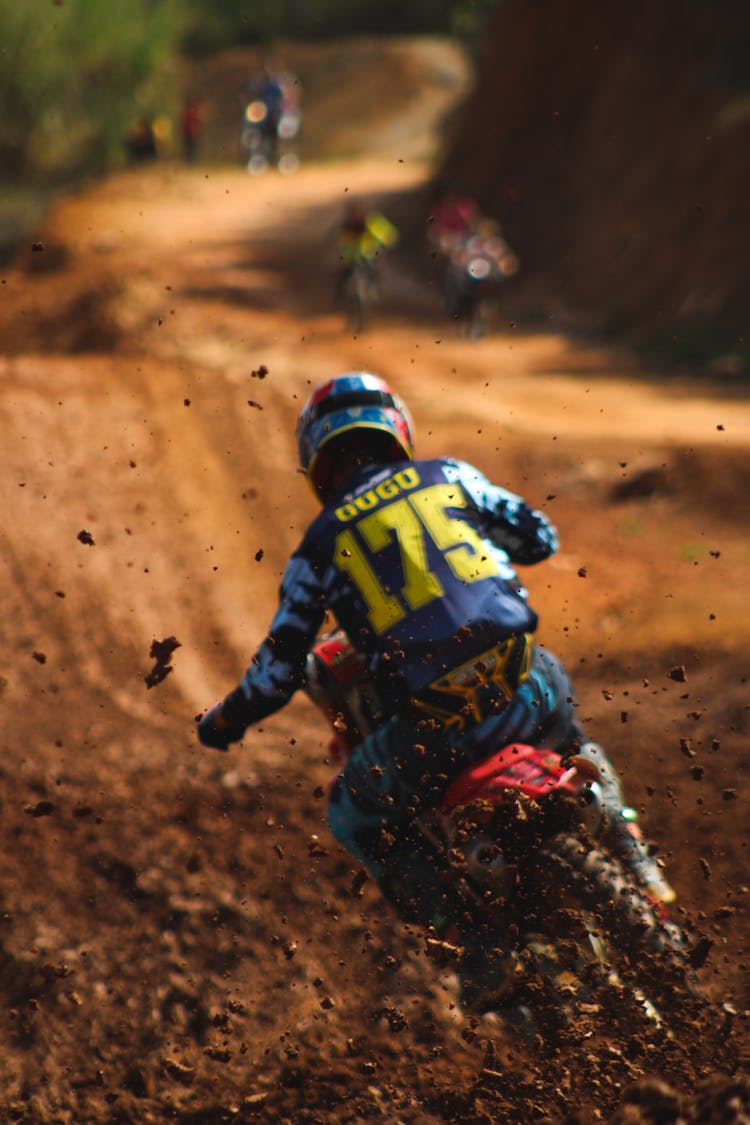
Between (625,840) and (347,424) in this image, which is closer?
(625,840)

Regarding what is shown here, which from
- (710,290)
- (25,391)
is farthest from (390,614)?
(710,290)

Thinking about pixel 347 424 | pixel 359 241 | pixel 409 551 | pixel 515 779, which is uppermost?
pixel 347 424

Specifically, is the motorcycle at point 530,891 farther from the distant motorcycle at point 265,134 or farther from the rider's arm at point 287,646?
the distant motorcycle at point 265,134

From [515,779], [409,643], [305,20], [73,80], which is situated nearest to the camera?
[515,779]

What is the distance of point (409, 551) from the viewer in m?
3.53

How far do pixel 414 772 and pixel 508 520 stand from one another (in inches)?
37.2

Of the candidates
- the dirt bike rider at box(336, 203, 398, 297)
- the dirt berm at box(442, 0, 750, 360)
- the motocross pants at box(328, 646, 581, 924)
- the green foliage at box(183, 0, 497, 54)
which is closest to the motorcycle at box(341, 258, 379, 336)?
the dirt bike rider at box(336, 203, 398, 297)

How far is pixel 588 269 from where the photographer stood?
2200 cm

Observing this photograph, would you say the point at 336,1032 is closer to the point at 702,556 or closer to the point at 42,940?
the point at 42,940

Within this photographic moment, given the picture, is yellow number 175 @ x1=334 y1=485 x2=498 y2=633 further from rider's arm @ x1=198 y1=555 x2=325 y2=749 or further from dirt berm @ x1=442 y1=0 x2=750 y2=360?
dirt berm @ x1=442 y1=0 x2=750 y2=360

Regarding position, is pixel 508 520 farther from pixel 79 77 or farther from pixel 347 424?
pixel 79 77

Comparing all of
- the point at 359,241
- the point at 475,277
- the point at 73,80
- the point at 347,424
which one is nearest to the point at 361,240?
the point at 359,241

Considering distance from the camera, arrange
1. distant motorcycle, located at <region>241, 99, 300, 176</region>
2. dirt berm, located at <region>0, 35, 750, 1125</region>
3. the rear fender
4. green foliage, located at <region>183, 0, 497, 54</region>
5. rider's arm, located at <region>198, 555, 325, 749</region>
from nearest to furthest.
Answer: the rear fender < rider's arm, located at <region>198, 555, 325, 749</region> < dirt berm, located at <region>0, 35, 750, 1125</region> < distant motorcycle, located at <region>241, 99, 300, 176</region> < green foliage, located at <region>183, 0, 497, 54</region>

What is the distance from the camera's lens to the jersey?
3441 millimetres
